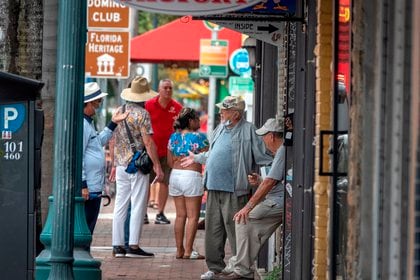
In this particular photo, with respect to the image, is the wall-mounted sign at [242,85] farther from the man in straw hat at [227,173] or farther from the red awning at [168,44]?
the man in straw hat at [227,173]

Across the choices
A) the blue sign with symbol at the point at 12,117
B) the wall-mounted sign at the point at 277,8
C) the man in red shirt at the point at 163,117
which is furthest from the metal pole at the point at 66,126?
the man in red shirt at the point at 163,117

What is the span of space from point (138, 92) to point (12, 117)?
197 inches

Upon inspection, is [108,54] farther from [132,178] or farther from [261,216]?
[261,216]

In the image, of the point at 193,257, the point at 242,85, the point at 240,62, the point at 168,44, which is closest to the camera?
the point at 193,257

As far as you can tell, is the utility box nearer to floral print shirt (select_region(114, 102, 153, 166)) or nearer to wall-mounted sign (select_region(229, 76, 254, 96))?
floral print shirt (select_region(114, 102, 153, 166))

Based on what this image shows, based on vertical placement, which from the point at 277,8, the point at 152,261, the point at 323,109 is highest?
the point at 277,8

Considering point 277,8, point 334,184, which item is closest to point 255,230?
point 277,8

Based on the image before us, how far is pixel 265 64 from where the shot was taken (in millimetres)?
12734

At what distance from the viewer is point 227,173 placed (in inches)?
449

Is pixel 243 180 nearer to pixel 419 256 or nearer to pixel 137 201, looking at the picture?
pixel 137 201

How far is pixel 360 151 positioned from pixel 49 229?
3.63m

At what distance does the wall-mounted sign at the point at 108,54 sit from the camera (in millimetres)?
17000

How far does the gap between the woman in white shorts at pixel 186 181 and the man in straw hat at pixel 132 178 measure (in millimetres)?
271

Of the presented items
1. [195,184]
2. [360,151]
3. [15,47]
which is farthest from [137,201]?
[360,151]
